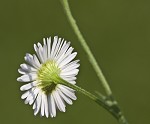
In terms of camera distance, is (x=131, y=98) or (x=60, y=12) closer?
(x=131, y=98)

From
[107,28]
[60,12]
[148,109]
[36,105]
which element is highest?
[60,12]

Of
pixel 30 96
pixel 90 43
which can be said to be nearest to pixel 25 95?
pixel 30 96

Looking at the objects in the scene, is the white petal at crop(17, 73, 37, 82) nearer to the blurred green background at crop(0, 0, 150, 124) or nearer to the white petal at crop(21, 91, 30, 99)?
the white petal at crop(21, 91, 30, 99)

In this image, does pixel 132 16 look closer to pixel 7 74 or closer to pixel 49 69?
pixel 7 74

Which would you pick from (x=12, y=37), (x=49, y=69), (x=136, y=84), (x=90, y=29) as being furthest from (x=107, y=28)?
(x=49, y=69)

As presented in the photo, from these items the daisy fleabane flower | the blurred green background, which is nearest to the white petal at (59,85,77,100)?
the daisy fleabane flower

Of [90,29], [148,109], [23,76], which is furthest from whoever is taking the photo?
[90,29]

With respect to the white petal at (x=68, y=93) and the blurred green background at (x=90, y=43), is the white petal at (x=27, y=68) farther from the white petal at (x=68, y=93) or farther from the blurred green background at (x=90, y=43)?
the blurred green background at (x=90, y=43)
